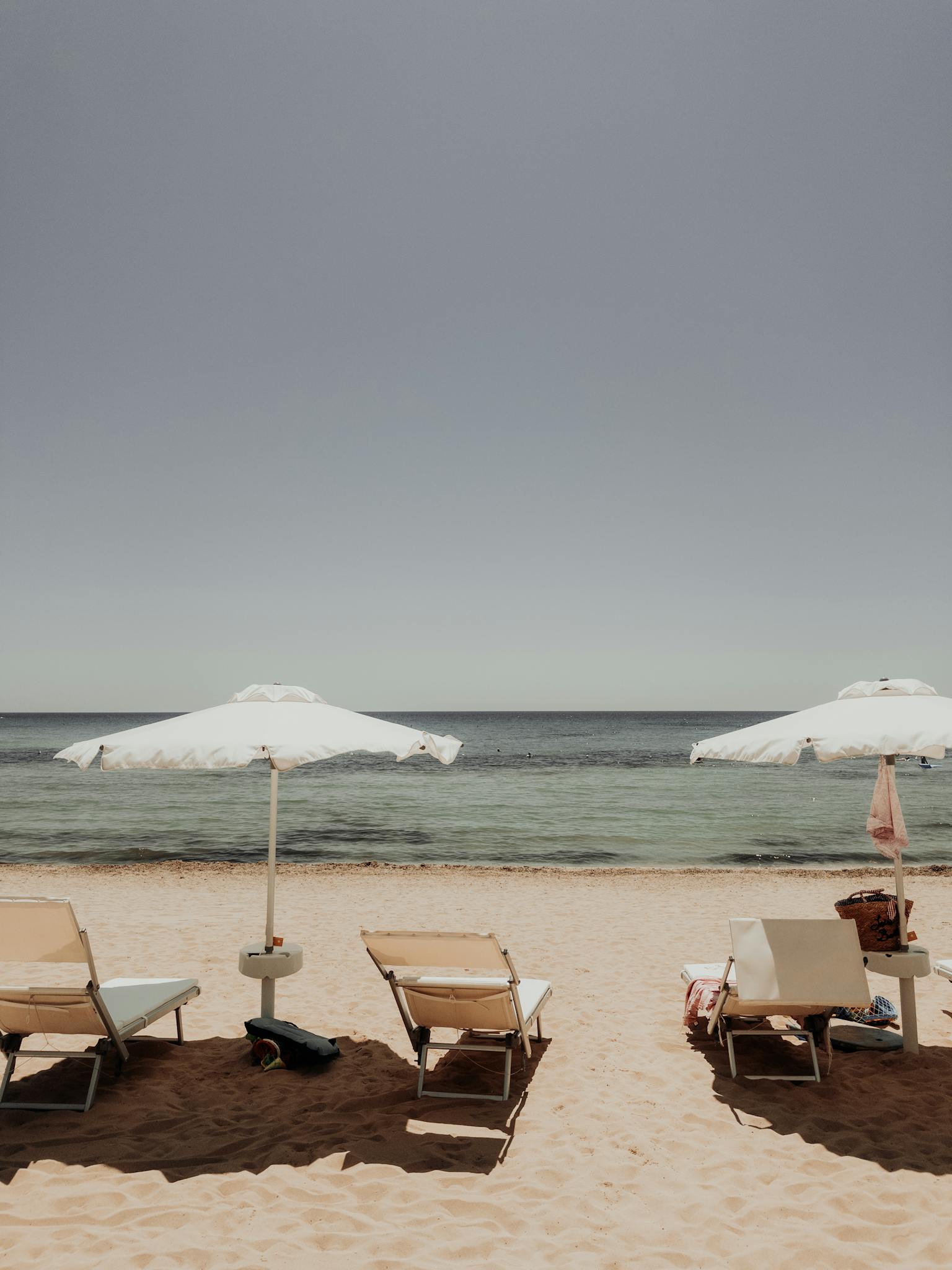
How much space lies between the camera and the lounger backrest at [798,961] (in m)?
4.73

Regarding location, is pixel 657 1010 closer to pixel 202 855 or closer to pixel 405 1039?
pixel 405 1039

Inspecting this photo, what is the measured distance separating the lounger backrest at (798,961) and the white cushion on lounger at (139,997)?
3.77 metres

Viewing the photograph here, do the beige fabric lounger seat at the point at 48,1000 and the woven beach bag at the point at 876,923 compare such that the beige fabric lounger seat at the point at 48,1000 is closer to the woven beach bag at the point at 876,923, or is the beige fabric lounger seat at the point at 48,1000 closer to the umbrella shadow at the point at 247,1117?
the umbrella shadow at the point at 247,1117

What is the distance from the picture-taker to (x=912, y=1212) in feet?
11.3

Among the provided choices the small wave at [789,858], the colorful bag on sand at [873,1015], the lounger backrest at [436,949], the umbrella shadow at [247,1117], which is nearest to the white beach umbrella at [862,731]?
the colorful bag on sand at [873,1015]

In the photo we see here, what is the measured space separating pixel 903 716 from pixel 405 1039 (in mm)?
4227

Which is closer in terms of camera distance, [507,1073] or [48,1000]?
[48,1000]

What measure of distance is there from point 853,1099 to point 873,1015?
1578mm

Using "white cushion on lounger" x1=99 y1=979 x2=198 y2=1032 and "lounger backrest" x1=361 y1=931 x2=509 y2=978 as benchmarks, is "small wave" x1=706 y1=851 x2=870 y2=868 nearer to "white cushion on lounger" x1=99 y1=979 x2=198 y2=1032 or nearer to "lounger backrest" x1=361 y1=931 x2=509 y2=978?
"lounger backrest" x1=361 y1=931 x2=509 y2=978

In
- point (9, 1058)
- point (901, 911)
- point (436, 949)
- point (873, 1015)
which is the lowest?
point (873, 1015)

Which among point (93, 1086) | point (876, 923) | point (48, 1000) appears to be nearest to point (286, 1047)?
point (93, 1086)

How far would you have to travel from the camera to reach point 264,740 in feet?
15.3

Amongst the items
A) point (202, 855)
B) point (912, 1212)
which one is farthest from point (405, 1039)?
point (202, 855)

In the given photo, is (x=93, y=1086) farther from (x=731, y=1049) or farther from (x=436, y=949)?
(x=731, y=1049)
